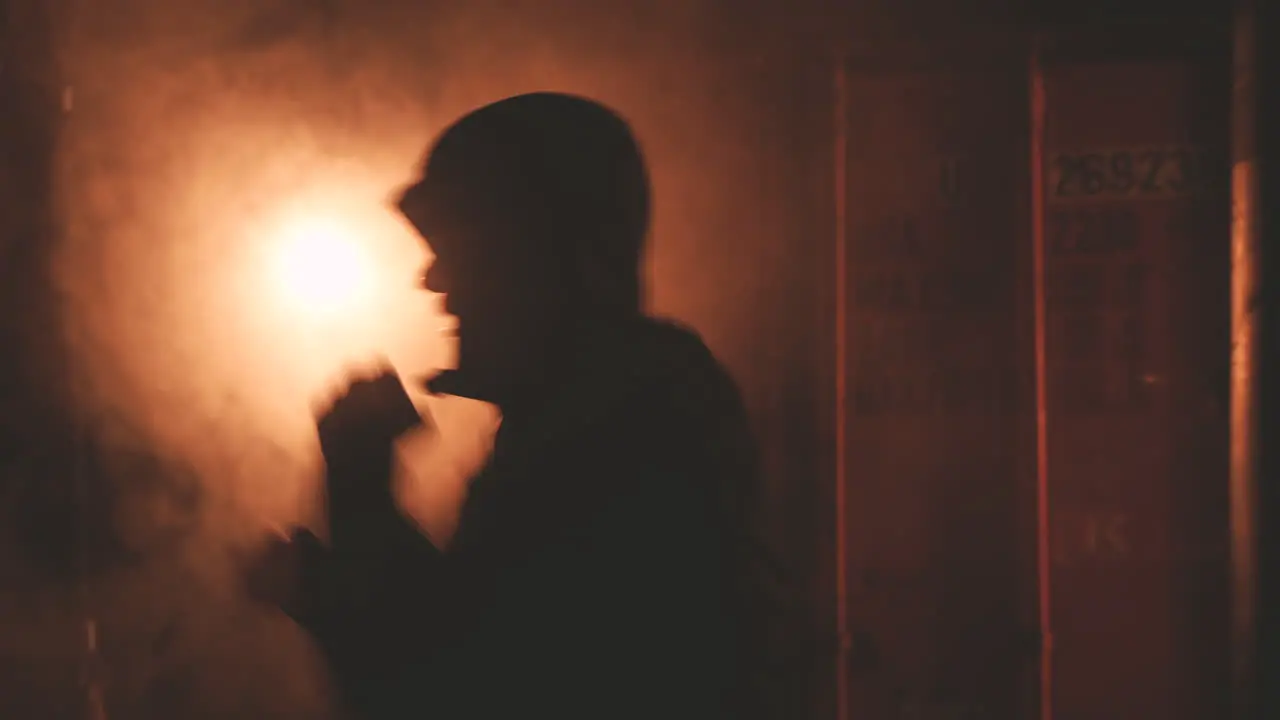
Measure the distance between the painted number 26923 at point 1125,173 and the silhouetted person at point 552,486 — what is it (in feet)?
3.52

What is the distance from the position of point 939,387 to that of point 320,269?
1671mm

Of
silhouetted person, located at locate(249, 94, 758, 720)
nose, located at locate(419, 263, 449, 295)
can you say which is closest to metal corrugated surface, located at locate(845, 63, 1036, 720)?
silhouetted person, located at locate(249, 94, 758, 720)

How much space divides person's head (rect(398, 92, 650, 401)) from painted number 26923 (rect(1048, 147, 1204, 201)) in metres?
1.07

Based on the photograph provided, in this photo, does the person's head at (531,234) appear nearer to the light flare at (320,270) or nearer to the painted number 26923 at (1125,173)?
the light flare at (320,270)

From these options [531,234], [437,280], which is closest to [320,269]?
[437,280]

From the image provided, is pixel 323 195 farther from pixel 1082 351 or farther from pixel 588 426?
pixel 1082 351

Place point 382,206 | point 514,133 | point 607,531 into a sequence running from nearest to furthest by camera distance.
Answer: point 607,531
point 514,133
point 382,206

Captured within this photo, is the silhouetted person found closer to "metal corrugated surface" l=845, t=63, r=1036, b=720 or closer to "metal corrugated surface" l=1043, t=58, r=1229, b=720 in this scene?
"metal corrugated surface" l=845, t=63, r=1036, b=720

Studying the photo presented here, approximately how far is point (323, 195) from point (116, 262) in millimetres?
635

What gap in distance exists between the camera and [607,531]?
1702 millimetres

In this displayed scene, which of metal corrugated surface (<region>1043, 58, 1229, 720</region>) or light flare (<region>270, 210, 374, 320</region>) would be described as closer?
metal corrugated surface (<region>1043, 58, 1229, 720</region>)

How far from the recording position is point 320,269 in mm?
2535

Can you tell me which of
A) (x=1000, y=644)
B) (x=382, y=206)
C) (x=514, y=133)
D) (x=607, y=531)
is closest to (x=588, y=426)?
(x=607, y=531)

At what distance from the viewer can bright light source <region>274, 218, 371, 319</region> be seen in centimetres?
253
